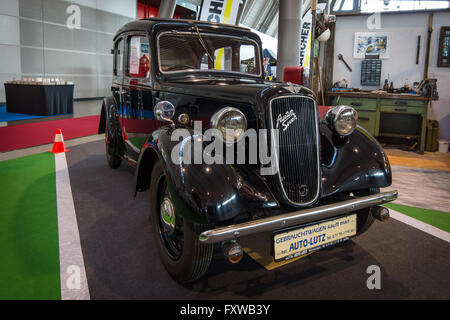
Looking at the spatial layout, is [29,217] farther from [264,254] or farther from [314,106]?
[314,106]

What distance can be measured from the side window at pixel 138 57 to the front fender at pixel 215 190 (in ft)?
4.17

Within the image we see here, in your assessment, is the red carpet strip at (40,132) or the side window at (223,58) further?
the red carpet strip at (40,132)

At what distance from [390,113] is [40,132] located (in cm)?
641

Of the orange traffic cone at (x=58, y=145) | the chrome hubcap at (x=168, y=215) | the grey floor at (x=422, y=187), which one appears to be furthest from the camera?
the orange traffic cone at (x=58, y=145)

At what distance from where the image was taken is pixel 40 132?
634 centimetres

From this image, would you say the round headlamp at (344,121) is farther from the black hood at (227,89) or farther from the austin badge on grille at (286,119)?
the austin badge on grille at (286,119)

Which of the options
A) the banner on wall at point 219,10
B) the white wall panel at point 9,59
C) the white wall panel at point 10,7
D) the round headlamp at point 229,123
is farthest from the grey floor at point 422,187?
the white wall panel at point 10,7

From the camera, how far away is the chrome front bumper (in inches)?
62.7

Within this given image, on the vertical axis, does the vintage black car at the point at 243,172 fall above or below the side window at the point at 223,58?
below

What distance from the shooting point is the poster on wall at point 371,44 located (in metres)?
6.18

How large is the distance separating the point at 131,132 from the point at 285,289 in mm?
2141

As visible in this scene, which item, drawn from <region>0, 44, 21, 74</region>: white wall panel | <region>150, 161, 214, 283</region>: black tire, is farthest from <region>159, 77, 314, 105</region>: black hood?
<region>0, 44, 21, 74</region>: white wall panel

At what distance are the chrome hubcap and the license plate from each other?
622mm
